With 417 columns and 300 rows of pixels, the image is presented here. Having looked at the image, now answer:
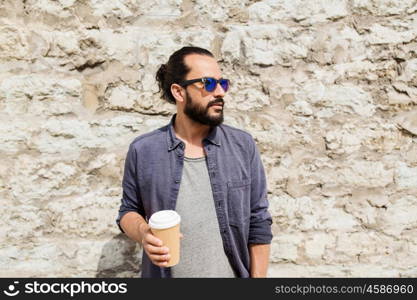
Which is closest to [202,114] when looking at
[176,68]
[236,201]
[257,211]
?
[176,68]

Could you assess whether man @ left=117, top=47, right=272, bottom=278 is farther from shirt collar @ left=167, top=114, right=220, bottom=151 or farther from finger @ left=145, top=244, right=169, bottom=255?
finger @ left=145, top=244, right=169, bottom=255

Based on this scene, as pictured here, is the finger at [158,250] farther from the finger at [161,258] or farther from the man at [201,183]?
A: the man at [201,183]

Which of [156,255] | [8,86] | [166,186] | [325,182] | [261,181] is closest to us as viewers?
[156,255]

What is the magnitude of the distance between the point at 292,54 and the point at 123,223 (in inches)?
54.0

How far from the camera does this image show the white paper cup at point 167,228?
5.25ft

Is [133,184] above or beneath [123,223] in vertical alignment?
above

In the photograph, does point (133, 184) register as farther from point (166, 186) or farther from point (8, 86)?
point (8, 86)

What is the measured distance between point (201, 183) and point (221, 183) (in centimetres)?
9

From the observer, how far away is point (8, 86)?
93.1 inches

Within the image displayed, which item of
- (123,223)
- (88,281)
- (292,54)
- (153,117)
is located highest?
(292,54)

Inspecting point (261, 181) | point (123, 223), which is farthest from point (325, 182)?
point (123, 223)

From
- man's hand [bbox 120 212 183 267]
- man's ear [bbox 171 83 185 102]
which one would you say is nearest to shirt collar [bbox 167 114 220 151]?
man's ear [bbox 171 83 185 102]

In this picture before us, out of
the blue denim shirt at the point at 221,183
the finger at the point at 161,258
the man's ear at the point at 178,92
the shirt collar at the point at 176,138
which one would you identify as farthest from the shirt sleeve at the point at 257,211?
the finger at the point at 161,258

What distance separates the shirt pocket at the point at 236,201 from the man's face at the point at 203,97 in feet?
0.99
